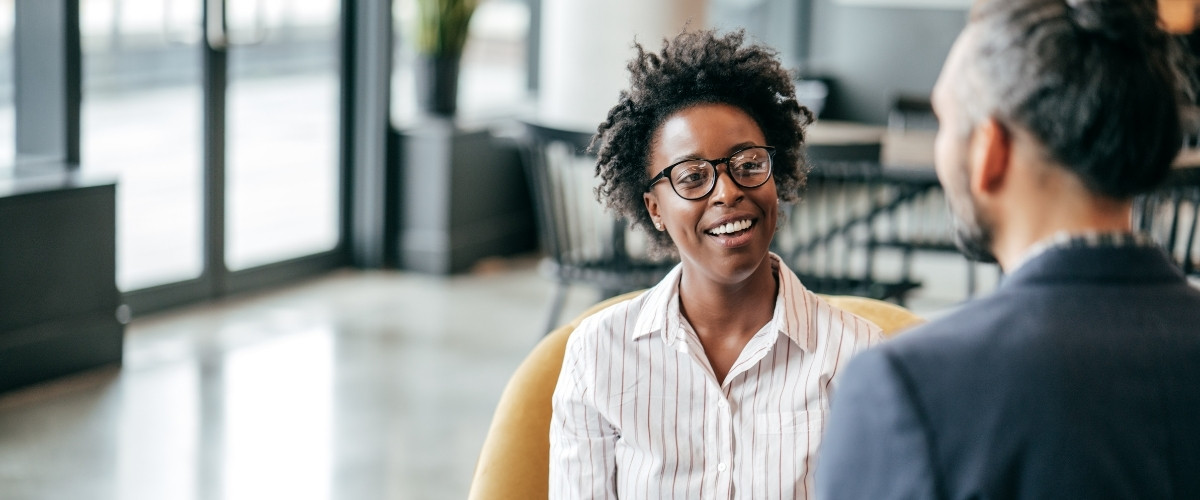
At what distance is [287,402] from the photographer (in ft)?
12.5

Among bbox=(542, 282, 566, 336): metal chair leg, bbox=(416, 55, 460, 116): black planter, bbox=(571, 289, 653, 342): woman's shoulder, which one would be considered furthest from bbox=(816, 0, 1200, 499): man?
bbox=(416, 55, 460, 116): black planter

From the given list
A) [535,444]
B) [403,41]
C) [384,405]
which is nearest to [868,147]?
[384,405]

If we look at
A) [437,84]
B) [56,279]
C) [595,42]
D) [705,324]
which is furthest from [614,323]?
[437,84]

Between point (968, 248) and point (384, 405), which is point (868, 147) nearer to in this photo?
point (384, 405)

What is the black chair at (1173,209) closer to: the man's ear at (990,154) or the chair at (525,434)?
the chair at (525,434)

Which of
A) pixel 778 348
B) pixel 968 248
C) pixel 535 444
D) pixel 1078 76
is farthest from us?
pixel 535 444

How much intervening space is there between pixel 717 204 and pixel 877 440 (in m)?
0.83

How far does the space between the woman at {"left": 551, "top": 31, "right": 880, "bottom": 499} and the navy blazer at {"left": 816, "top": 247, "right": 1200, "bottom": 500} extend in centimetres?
65

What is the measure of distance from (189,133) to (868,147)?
2533 mm

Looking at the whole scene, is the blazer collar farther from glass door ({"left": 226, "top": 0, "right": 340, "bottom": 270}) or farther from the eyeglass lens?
glass door ({"left": 226, "top": 0, "right": 340, "bottom": 270})

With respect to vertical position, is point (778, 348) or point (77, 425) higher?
point (778, 348)

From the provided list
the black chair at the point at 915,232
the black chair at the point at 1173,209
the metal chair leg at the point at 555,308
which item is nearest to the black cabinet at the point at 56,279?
the metal chair leg at the point at 555,308

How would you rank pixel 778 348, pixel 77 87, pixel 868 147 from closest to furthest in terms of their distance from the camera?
pixel 778 348 → pixel 868 147 → pixel 77 87

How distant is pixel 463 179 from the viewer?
18.7ft
